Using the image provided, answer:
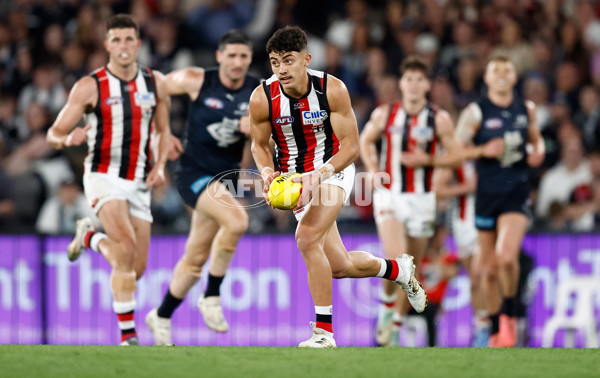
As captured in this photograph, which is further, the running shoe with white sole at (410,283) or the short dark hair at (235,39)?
the short dark hair at (235,39)

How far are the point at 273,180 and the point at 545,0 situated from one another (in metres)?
8.86

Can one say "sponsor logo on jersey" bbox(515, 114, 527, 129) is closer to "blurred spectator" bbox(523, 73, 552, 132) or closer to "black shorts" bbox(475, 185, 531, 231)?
"black shorts" bbox(475, 185, 531, 231)

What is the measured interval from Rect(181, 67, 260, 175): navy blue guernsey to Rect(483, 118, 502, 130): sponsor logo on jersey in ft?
8.11

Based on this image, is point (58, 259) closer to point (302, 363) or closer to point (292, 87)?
point (292, 87)

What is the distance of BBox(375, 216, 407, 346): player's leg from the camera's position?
962cm

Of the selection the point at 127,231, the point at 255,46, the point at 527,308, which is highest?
the point at 255,46

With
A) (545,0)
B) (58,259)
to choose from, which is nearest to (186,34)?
(58,259)

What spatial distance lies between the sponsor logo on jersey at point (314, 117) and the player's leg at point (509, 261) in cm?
337

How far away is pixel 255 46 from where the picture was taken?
14.0 metres

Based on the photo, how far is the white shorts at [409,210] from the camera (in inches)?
387

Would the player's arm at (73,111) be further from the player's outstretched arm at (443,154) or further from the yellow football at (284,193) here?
the player's outstretched arm at (443,154)

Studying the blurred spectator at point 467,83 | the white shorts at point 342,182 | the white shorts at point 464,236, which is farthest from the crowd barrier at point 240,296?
the white shorts at point 342,182

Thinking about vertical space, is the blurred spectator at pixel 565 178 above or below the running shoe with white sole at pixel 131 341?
above

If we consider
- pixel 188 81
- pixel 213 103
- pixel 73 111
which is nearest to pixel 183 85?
pixel 188 81
